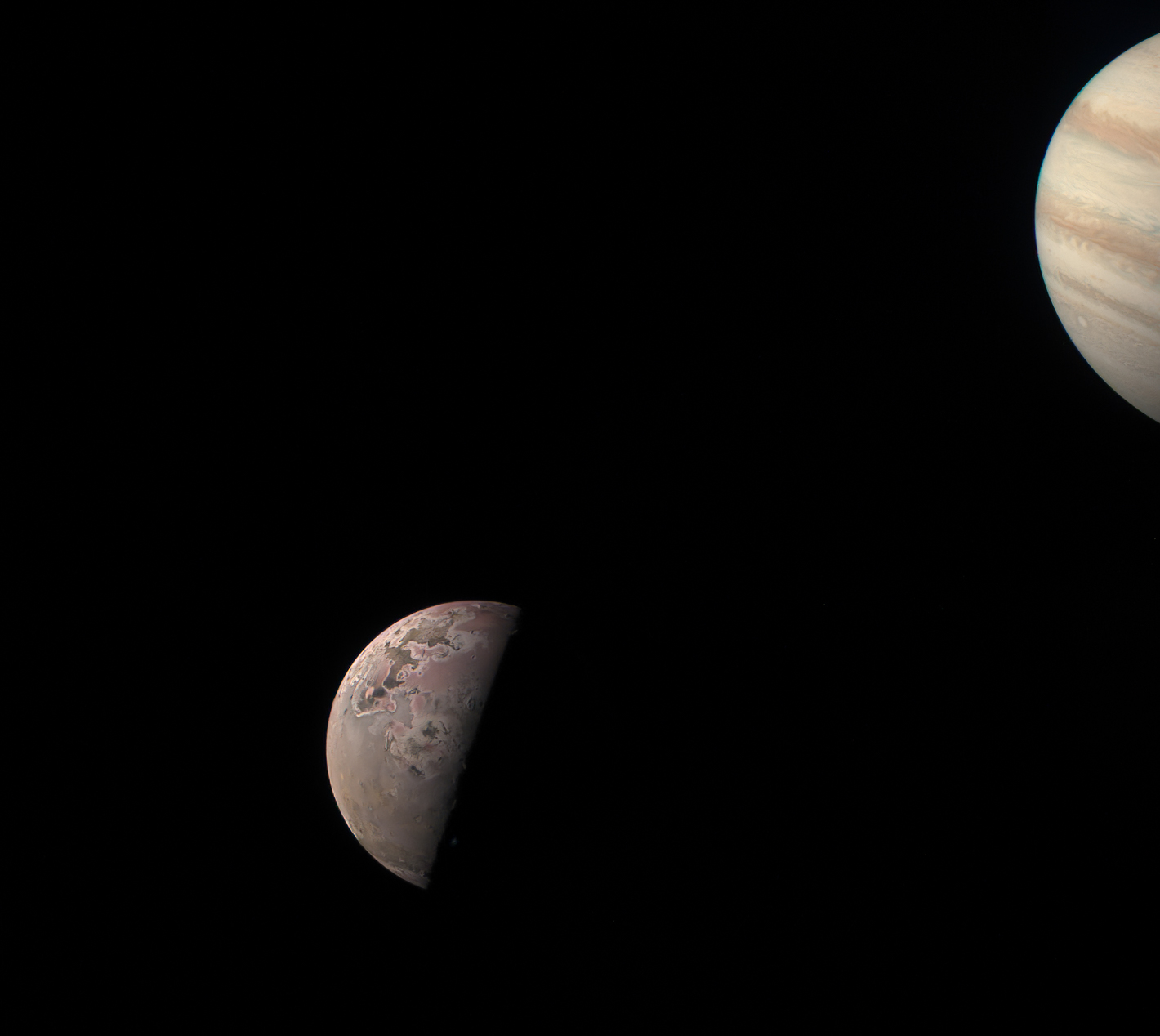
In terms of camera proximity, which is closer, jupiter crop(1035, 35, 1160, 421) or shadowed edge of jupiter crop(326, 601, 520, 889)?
jupiter crop(1035, 35, 1160, 421)

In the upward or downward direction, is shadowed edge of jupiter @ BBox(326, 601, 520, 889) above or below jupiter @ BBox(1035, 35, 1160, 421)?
below

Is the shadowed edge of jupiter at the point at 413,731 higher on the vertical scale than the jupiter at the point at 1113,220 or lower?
lower

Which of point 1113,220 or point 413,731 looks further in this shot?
point 413,731

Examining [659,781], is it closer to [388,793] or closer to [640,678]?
[640,678]

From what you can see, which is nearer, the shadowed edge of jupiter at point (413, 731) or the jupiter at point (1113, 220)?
the jupiter at point (1113, 220)
